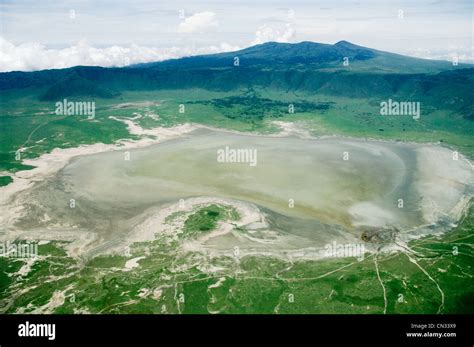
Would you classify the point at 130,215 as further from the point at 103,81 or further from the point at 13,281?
the point at 103,81

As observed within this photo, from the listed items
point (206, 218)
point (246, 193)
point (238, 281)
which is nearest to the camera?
point (238, 281)

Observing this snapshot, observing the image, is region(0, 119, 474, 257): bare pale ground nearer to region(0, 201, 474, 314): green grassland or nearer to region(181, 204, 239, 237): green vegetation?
region(181, 204, 239, 237): green vegetation

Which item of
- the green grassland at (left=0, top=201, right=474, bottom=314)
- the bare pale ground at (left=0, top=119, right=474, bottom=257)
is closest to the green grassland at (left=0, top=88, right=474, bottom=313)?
the green grassland at (left=0, top=201, right=474, bottom=314)

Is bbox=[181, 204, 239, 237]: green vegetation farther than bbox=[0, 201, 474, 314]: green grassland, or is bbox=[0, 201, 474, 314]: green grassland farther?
bbox=[181, 204, 239, 237]: green vegetation

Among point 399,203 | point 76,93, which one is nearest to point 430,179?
point 399,203

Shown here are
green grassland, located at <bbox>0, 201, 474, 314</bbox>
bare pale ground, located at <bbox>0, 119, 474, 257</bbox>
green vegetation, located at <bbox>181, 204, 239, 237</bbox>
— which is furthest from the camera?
green vegetation, located at <bbox>181, 204, 239, 237</bbox>

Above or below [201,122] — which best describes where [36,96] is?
above

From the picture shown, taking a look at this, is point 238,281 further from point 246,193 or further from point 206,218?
point 246,193

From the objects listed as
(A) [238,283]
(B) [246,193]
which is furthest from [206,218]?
(A) [238,283]
